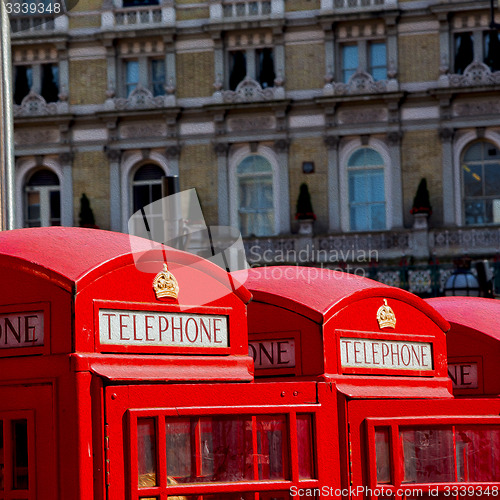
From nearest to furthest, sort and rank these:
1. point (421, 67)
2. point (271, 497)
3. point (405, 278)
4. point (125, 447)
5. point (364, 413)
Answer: point (125, 447), point (271, 497), point (364, 413), point (405, 278), point (421, 67)

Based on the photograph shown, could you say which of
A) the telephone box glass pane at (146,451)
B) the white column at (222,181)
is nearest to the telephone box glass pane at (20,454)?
the telephone box glass pane at (146,451)

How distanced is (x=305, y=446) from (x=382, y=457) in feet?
1.95

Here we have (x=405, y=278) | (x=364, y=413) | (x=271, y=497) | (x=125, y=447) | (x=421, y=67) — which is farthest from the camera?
(x=421, y=67)

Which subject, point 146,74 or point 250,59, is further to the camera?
point 146,74

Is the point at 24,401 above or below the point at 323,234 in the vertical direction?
below

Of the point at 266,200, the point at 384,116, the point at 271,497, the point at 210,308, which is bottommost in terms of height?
the point at 271,497

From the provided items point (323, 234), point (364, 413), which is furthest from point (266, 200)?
point (364, 413)

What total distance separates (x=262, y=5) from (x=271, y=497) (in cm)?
2849

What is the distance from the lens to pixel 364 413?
4.73 metres

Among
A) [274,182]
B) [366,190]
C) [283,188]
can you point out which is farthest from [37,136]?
[366,190]

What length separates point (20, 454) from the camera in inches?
148

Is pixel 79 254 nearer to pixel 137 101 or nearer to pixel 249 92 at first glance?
pixel 249 92

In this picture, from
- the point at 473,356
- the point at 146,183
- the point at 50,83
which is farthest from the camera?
the point at 50,83

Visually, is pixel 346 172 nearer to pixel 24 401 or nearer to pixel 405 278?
pixel 405 278
